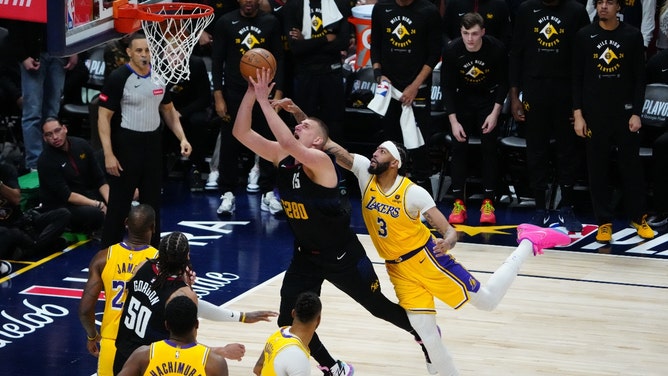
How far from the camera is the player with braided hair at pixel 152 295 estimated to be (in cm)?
685

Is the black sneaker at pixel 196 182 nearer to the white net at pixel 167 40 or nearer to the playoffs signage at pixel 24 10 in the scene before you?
the white net at pixel 167 40

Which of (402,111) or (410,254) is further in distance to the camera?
(402,111)

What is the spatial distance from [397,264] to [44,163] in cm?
521

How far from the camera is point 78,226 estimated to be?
12156mm

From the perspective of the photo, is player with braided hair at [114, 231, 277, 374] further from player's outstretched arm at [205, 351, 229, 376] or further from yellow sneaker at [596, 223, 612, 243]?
yellow sneaker at [596, 223, 612, 243]

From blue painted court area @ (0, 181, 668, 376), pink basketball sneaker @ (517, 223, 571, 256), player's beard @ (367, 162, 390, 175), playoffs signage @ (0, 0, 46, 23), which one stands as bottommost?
blue painted court area @ (0, 181, 668, 376)

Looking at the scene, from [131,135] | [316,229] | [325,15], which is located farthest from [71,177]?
[316,229]

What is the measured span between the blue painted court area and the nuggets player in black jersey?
1.84m

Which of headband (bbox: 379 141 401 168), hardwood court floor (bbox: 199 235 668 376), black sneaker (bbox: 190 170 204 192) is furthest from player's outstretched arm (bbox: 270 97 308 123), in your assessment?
black sneaker (bbox: 190 170 204 192)

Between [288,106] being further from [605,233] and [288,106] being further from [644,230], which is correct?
[644,230]

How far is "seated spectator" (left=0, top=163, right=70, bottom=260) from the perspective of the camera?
1151 cm

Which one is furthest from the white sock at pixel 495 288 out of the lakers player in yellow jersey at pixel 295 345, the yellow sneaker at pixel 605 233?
the yellow sneaker at pixel 605 233

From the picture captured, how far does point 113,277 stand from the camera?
757cm

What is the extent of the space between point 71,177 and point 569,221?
5384 millimetres
